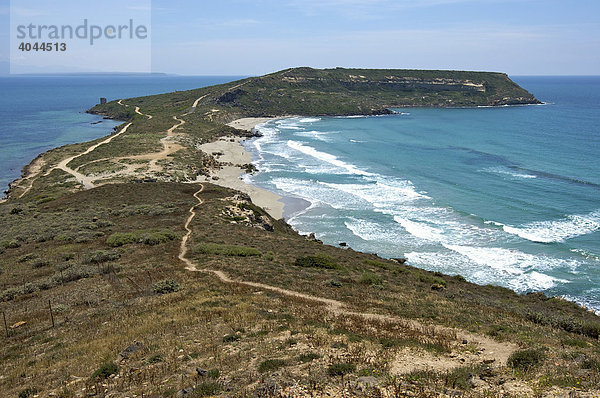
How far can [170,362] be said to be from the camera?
1253cm

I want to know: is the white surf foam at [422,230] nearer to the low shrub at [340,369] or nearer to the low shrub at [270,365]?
the low shrub at [340,369]

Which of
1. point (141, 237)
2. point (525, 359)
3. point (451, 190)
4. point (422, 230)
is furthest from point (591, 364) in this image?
point (451, 190)

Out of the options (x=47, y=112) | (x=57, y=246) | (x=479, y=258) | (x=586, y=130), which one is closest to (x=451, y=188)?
(x=479, y=258)

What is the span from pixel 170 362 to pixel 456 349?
940cm

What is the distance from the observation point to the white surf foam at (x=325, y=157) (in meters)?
71.9

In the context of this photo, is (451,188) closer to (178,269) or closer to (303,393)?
(178,269)

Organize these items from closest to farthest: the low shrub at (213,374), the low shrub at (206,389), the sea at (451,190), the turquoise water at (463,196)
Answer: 1. the low shrub at (206,389)
2. the low shrub at (213,374)
3. the turquoise water at (463,196)
4. the sea at (451,190)

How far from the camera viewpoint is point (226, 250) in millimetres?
28141

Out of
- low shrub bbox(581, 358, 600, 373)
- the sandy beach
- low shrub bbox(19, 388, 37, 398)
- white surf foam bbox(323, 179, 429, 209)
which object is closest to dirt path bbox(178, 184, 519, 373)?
low shrub bbox(581, 358, 600, 373)

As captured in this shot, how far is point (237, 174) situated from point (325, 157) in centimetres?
2278

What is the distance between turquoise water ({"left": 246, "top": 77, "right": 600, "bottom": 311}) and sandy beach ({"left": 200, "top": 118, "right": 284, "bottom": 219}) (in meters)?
2.68

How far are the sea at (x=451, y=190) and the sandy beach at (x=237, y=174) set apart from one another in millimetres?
2038

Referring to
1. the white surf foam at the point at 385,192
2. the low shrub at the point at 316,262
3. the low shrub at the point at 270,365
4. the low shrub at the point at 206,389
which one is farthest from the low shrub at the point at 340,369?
the white surf foam at the point at 385,192

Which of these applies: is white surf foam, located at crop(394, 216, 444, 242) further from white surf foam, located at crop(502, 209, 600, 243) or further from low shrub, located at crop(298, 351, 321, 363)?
low shrub, located at crop(298, 351, 321, 363)
